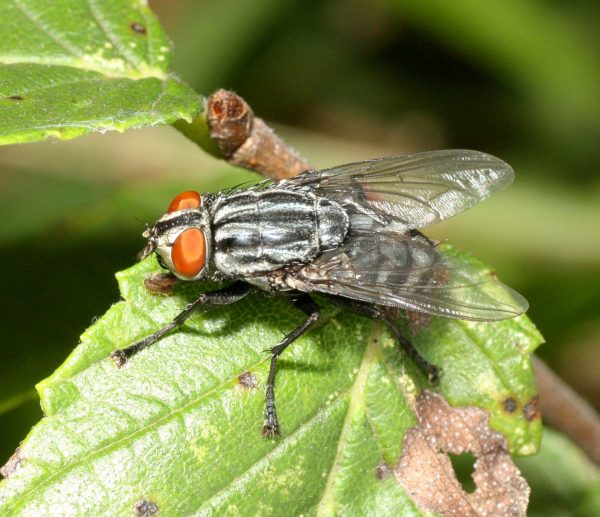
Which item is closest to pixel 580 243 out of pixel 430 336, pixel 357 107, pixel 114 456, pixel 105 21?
pixel 357 107

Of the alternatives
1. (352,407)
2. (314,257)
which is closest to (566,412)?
(352,407)

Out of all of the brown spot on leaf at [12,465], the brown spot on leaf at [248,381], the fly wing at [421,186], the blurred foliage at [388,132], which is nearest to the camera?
the brown spot on leaf at [12,465]

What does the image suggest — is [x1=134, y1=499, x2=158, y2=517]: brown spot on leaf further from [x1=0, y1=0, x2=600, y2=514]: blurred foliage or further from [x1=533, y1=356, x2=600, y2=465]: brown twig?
[x1=0, y1=0, x2=600, y2=514]: blurred foliage

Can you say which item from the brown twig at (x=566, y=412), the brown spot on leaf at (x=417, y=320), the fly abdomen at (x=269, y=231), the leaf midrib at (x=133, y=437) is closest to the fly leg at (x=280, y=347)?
the leaf midrib at (x=133, y=437)

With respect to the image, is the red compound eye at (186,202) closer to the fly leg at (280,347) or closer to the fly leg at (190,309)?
the fly leg at (190,309)

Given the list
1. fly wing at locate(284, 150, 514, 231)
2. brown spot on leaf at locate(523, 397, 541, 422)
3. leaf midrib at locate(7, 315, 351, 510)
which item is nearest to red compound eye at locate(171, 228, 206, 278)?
leaf midrib at locate(7, 315, 351, 510)

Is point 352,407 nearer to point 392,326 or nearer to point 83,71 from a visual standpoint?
point 392,326

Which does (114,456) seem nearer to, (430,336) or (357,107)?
(430,336)
